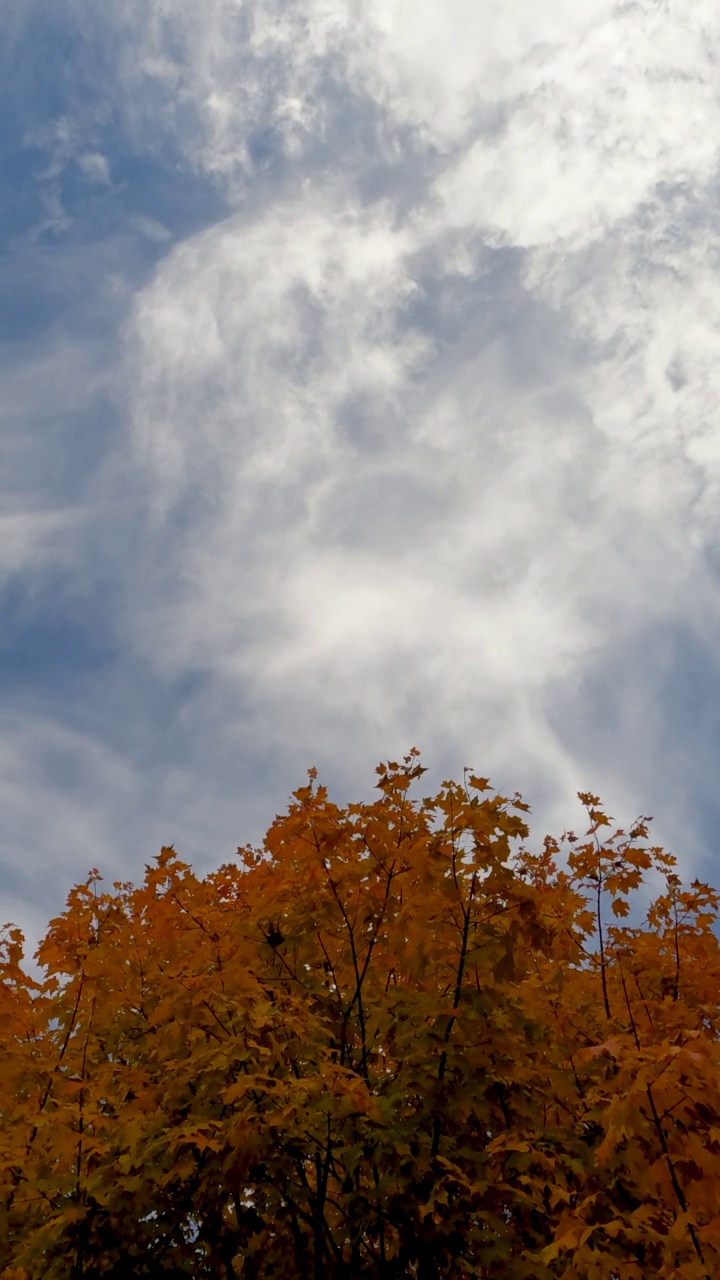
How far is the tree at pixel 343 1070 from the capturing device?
6543 millimetres

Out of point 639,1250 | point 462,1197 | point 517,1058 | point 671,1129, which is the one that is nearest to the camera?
point 671,1129

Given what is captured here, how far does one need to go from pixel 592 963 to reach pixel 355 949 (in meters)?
2.22

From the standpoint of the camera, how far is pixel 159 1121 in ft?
22.8

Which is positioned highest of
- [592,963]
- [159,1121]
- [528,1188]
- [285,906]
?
[285,906]

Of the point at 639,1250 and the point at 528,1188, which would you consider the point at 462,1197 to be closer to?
the point at 528,1188

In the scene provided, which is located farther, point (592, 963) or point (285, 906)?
point (592, 963)

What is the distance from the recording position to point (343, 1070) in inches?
240

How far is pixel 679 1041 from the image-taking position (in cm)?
530

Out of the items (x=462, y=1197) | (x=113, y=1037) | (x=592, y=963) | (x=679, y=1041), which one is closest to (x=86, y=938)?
(x=113, y=1037)

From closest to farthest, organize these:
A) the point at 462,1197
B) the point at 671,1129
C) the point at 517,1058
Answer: the point at 671,1129 → the point at 462,1197 → the point at 517,1058

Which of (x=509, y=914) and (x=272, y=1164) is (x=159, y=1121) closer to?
(x=272, y=1164)

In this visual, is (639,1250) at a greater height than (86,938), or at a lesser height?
lesser

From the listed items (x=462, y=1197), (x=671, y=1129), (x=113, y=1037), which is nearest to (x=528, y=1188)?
(x=462, y=1197)

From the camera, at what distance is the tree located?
6543 mm
